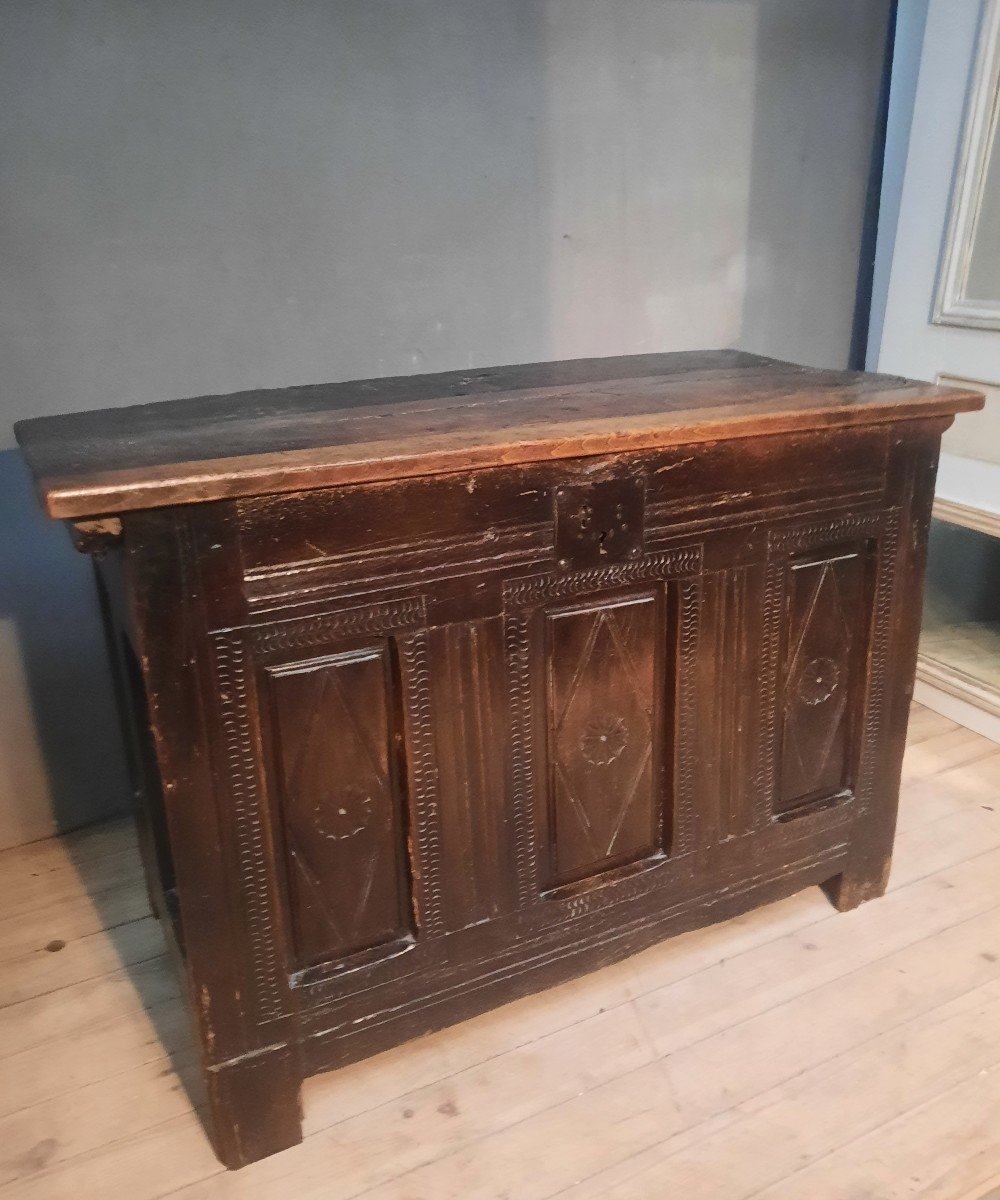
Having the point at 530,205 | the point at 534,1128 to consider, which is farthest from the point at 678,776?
the point at 530,205

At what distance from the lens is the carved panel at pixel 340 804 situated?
1.27 m

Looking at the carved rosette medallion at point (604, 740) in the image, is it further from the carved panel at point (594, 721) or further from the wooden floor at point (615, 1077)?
the wooden floor at point (615, 1077)

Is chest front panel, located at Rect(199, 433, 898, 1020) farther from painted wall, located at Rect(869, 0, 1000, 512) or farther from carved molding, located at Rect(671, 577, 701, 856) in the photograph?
painted wall, located at Rect(869, 0, 1000, 512)

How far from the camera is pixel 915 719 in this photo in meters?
2.55

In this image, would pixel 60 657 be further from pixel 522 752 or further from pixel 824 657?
pixel 824 657

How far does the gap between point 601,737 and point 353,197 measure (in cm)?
115

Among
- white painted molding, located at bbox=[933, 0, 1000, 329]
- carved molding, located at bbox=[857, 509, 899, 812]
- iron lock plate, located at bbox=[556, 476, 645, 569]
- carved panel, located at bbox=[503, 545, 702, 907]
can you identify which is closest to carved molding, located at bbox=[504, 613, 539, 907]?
carved panel, located at bbox=[503, 545, 702, 907]

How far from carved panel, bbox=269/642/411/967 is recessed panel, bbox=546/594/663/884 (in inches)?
9.9

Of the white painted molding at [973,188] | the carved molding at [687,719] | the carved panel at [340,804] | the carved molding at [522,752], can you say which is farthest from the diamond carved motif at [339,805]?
the white painted molding at [973,188]

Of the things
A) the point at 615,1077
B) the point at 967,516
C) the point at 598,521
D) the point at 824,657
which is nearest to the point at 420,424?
the point at 598,521

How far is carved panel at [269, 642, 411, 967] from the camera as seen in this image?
4.17 ft

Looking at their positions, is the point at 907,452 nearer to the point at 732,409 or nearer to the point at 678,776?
the point at 732,409

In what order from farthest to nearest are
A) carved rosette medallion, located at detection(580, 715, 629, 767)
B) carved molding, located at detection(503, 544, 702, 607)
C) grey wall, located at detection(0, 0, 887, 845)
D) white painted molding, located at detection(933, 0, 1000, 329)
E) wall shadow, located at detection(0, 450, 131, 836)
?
white painted molding, located at detection(933, 0, 1000, 329)
wall shadow, located at detection(0, 450, 131, 836)
grey wall, located at detection(0, 0, 887, 845)
carved rosette medallion, located at detection(580, 715, 629, 767)
carved molding, located at detection(503, 544, 702, 607)

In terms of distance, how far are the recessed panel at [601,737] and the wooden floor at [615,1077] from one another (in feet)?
0.95
